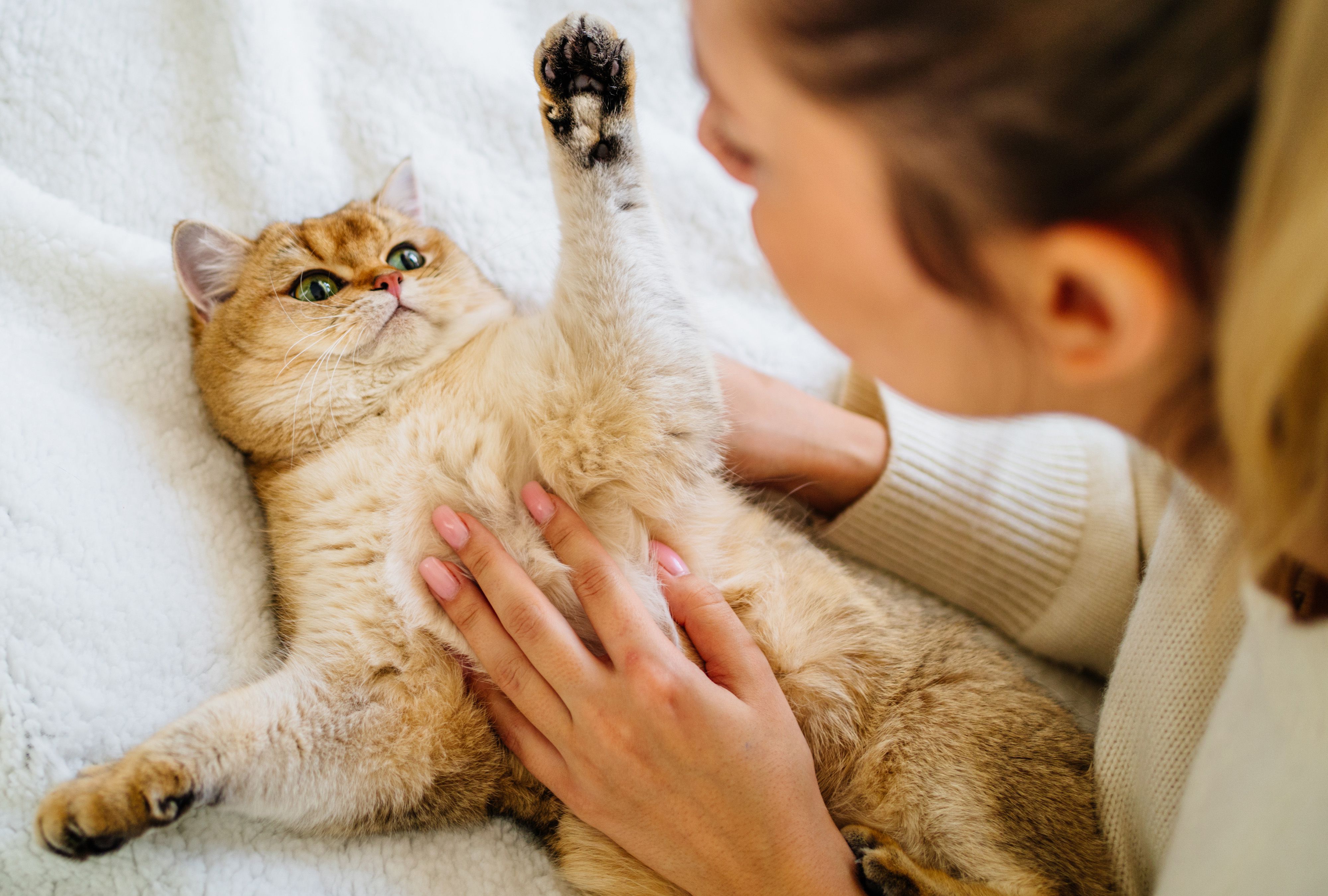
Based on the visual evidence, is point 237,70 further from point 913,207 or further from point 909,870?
point 909,870

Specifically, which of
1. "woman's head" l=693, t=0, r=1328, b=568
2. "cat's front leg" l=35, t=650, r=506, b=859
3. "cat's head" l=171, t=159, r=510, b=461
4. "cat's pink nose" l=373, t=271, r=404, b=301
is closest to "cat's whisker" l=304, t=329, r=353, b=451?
"cat's head" l=171, t=159, r=510, b=461

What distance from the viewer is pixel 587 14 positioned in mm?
1322

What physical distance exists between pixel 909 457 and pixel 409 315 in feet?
3.77

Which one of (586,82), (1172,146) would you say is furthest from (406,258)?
(1172,146)

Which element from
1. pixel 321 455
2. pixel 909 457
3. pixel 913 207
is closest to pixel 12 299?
pixel 321 455

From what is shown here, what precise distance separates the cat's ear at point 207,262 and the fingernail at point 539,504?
84 centimetres

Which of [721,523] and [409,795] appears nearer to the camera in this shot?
[409,795]

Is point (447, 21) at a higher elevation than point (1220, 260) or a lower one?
higher

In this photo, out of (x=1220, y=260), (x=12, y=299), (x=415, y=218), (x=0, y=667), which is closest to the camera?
(x=1220, y=260)

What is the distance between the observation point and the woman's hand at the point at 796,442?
1735 mm

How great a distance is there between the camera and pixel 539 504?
1384 mm

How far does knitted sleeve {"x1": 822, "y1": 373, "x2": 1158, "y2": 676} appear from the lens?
5.36 feet

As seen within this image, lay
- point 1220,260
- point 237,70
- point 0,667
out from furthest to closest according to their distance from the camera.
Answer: point 237,70 → point 0,667 → point 1220,260

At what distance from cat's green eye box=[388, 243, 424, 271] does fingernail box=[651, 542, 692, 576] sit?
84cm
